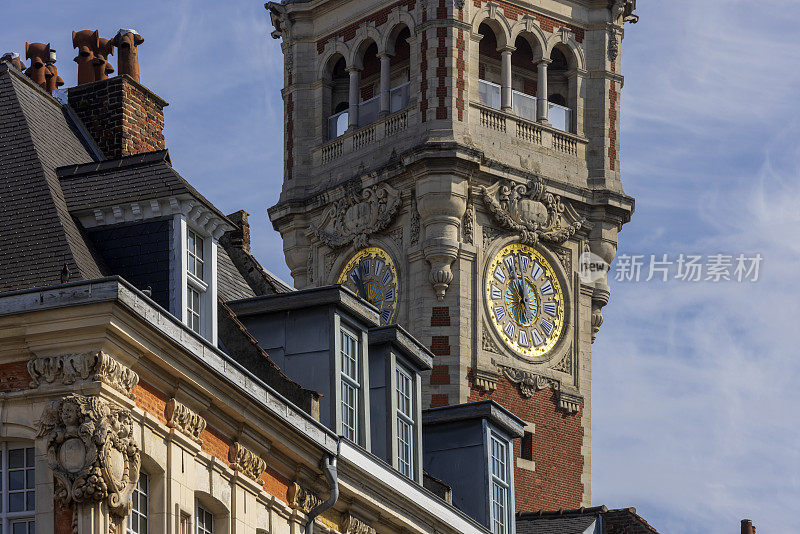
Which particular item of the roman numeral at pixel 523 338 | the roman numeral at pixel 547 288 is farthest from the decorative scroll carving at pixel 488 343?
the roman numeral at pixel 547 288

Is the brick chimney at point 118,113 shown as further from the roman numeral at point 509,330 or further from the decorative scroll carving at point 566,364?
the decorative scroll carving at point 566,364

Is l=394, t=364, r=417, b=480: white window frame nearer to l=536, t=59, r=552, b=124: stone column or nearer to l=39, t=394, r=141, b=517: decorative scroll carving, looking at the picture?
l=39, t=394, r=141, b=517: decorative scroll carving

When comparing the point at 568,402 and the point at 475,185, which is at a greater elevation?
the point at 475,185

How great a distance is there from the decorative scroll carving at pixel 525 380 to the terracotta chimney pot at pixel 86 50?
3122cm

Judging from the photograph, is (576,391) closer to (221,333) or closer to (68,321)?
(221,333)

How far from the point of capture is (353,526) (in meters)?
30.4

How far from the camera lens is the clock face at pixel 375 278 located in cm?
6456

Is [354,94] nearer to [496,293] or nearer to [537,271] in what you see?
[537,271]

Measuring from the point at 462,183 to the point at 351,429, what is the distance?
33.0 meters

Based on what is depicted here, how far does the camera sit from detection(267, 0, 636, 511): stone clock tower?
63625 mm

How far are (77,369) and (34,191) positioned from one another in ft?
14.1

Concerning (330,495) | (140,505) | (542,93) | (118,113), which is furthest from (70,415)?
(542,93)

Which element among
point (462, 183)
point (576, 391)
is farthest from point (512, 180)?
point (576, 391)

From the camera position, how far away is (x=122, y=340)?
24.6 meters
